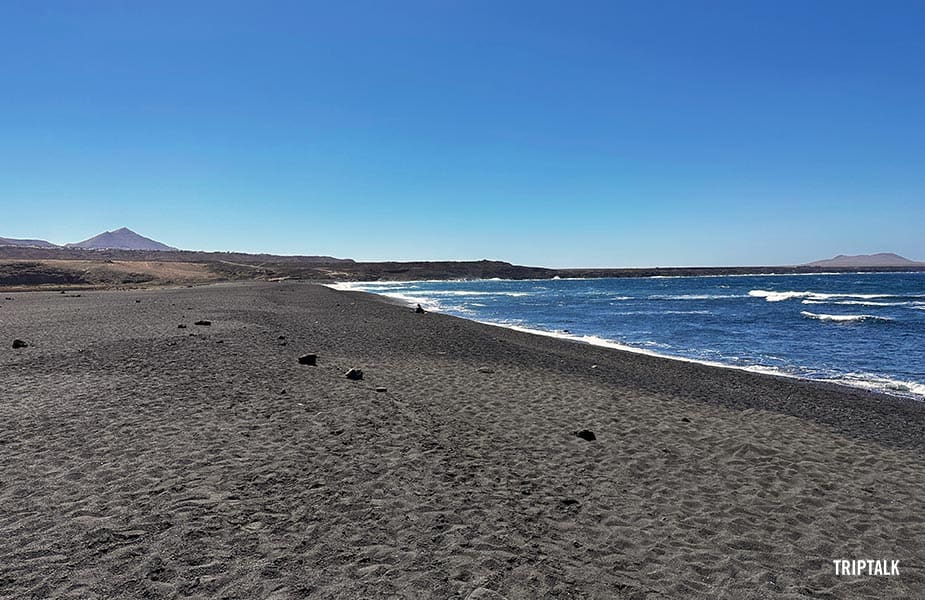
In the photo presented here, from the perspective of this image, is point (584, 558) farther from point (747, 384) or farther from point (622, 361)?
point (622, 361)

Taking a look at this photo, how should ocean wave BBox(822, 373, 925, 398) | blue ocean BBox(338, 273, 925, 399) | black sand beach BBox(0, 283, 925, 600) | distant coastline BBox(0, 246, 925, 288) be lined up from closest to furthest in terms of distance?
black sand beach BBox(0, 283, 925, 600)
ocean wave BBox(822, 373, 925, 398)
blue ocean BBox(338, 273, 925, 399)
distant coastline BBox(0, 246, 925, 288)

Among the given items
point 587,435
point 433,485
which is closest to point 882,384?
point 587,435

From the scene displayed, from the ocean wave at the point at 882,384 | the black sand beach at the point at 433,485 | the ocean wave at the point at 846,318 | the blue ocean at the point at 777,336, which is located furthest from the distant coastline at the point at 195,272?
the ocean wave at the point at 846,318

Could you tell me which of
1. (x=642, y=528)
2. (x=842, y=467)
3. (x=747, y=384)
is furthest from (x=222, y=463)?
(x=747, y=384)

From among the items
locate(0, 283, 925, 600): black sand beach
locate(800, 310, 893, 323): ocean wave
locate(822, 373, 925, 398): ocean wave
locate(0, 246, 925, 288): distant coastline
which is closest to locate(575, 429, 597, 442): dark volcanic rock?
locate(0, 283, 925, 600): black sand beach

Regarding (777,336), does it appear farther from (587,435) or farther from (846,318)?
(587,435)

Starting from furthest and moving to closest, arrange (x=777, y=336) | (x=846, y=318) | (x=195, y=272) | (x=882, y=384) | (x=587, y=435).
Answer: (x=195, y=272) < (x=846, y=318) < (x=777, y=336) < (x=882, y=384) < (x=587, y=435)

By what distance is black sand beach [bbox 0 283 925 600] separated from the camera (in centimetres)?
509

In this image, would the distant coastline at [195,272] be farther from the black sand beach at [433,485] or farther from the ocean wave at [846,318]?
the ocean wave at [846,318]

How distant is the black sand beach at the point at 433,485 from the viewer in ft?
16.7

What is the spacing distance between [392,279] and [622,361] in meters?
123

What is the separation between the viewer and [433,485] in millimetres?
7109

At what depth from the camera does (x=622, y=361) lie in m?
19.0

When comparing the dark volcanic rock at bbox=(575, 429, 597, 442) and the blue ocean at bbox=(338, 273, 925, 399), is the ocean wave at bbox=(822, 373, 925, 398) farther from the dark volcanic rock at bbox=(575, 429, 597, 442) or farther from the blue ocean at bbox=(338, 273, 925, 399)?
the dark volcanic rock at bbox=(575, 429, 597, 442)
